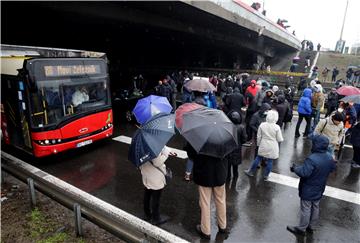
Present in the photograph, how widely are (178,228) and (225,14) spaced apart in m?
12.4

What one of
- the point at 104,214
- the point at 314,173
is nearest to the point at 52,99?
the point at 104,214

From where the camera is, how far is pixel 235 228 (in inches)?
205

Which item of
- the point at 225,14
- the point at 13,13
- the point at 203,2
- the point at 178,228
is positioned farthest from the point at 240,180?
the point at 13,13

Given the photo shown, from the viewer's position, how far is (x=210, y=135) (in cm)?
418

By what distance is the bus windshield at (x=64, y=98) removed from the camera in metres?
7.45

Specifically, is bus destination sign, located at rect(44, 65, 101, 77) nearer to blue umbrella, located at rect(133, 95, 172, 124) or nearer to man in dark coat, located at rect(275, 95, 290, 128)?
blue umbrella, located at rect(133, 95, 172, 124)

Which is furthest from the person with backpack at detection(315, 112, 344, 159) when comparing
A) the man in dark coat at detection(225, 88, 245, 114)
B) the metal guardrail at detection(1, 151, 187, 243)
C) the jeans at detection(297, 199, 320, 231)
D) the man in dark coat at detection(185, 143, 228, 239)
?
the metal guardrail at detection(1, 151, 187, 243)

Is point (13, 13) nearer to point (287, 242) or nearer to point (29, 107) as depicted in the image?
point (29, 107)

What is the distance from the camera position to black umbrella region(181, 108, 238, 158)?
4.18 metres

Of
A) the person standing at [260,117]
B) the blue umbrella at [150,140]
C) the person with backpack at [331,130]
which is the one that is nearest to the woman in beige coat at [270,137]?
the person standing at [260,117]

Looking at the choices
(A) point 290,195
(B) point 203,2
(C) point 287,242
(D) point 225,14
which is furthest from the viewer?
(D) point 225,14

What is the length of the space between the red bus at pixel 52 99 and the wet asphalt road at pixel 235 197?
0.80 metres

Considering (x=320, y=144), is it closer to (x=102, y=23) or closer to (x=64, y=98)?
(x=64, y=98)

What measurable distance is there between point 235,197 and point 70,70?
223 inches
